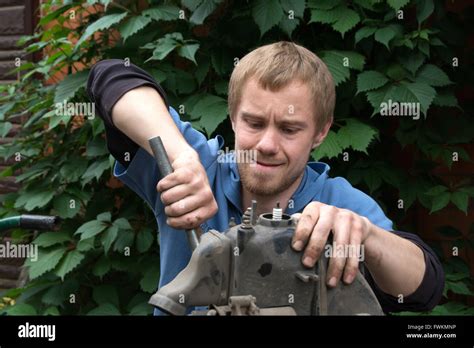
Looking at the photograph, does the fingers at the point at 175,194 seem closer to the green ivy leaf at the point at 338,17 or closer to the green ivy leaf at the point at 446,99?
the green ivy leaf at the point at 338,17

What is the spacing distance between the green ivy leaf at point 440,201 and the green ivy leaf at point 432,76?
50 centimetres

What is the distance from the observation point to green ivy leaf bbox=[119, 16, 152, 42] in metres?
2.99

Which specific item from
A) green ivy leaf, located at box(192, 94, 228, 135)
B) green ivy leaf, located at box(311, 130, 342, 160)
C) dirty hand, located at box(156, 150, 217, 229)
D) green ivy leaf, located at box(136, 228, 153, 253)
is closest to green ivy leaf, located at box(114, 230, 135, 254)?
green ivy leaf, located at box(136, 228, 153, 253)

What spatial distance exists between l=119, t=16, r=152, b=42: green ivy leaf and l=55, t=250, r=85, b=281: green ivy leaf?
1.00m

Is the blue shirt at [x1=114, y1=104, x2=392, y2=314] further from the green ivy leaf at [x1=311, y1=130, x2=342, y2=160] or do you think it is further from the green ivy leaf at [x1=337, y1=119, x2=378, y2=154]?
the green ivy leaf at [x1=337, y1=119, x2=378, y2=154]

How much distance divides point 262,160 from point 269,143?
2.2 inches

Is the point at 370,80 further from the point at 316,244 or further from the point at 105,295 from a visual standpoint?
the point at 316,244

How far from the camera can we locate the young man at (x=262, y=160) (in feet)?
4.69

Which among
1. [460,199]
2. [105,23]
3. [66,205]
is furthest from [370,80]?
[66,205]

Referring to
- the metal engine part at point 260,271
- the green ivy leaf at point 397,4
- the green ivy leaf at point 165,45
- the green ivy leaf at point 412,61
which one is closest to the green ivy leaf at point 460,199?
the green ivy leaf at point 412,61

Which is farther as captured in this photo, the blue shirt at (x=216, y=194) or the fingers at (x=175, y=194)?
the blue shirt at (x=216, y=194)

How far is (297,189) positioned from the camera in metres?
1.85
